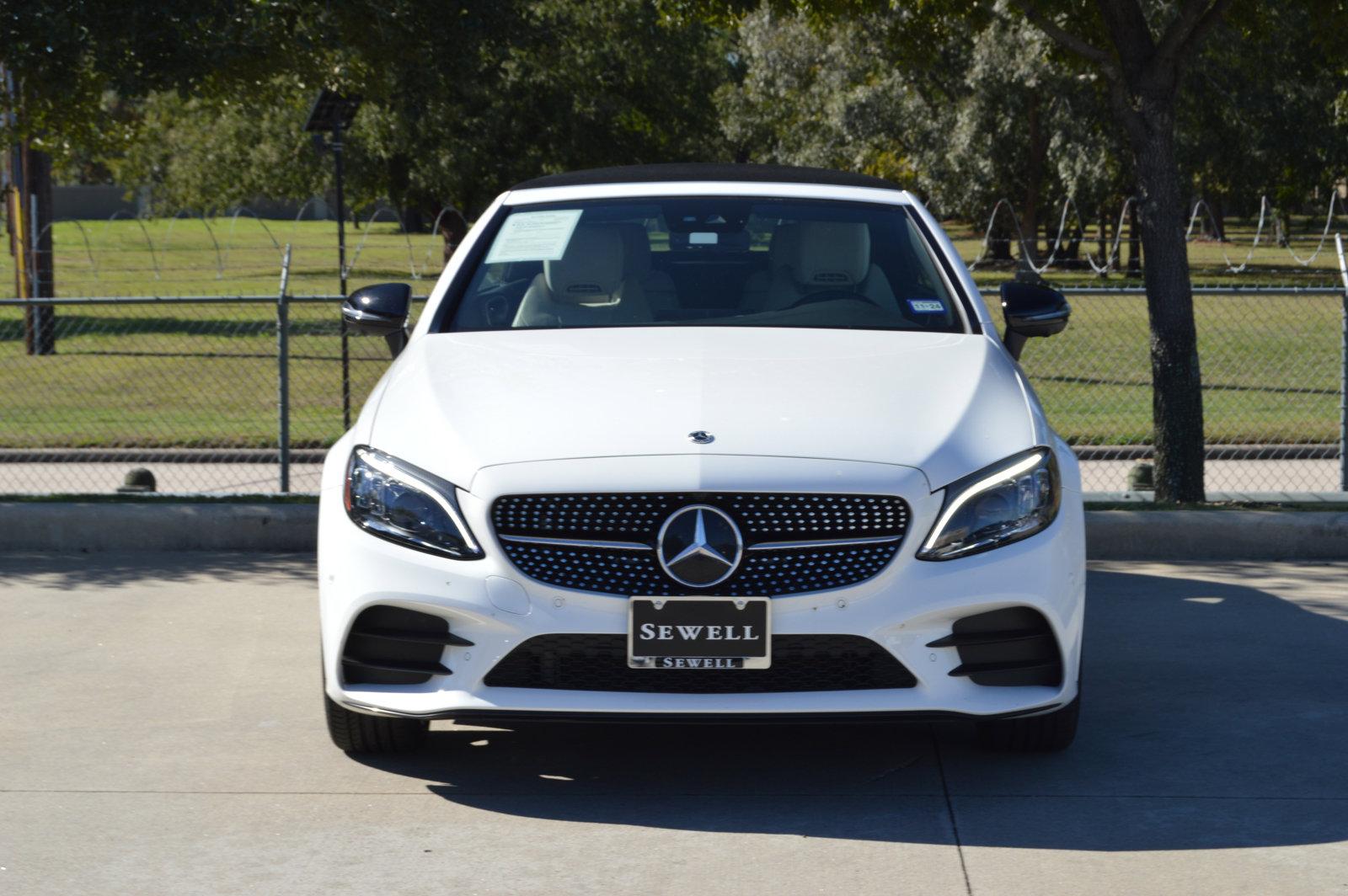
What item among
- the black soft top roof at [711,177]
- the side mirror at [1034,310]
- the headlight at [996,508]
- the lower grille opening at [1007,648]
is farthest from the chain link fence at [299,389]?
the lower grille opening at [1007,648]

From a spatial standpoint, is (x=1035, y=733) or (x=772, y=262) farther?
(x=772, y=262)

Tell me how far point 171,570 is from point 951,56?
33.4 m

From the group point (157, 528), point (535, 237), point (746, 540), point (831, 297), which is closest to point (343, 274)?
point (157, 528)

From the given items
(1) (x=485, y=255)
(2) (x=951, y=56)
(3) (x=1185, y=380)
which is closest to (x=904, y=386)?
(1) (x=485, y=255)

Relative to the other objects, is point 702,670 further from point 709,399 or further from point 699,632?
point 709,399

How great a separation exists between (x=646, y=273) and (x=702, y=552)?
179 centimetres

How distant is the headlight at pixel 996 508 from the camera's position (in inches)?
176

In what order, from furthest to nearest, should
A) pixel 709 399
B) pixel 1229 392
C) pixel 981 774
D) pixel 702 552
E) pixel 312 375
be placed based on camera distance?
1. pixel 312 375
2. pixel 1229 392
3. pixel 981 774
4. pixel 709 399
5. pixel 702 552

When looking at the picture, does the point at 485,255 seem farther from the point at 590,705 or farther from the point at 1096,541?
the point at 1096,541

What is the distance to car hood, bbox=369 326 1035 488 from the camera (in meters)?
4.54

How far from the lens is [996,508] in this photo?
14.9ft

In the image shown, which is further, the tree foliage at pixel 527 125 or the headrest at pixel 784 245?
the tree foliage at pixel 527 125

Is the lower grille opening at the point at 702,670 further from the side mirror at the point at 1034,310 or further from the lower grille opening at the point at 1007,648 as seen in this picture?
the side mirror at the point at 1034,310

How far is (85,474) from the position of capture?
11680 mm
